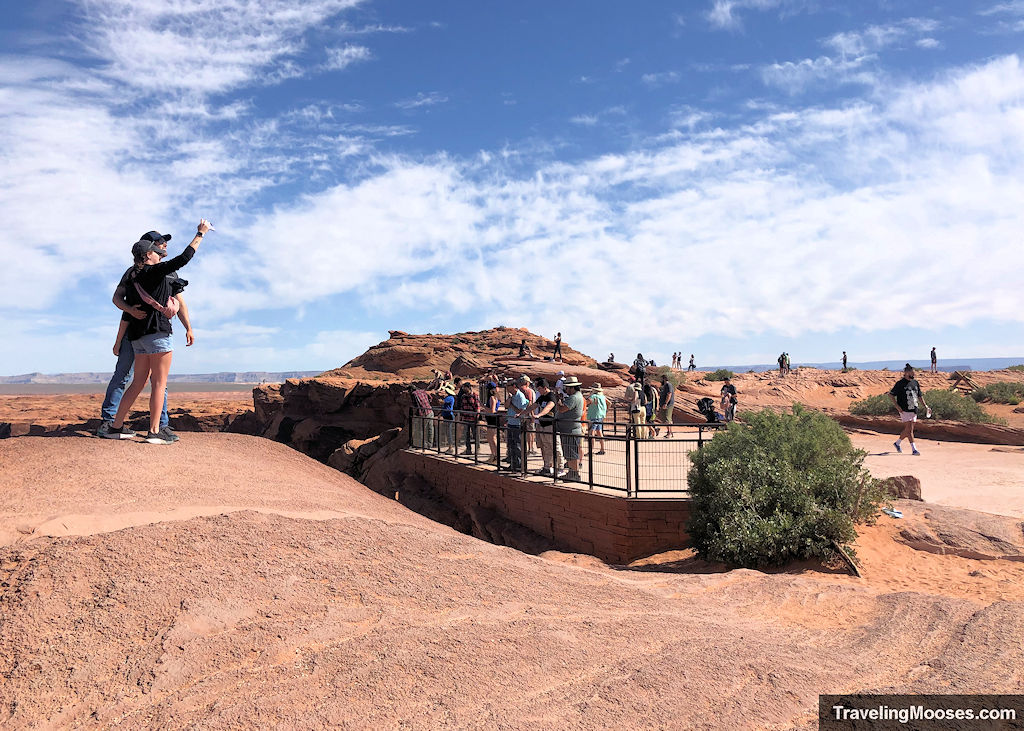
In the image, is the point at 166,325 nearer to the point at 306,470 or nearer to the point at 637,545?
the point at 306,470

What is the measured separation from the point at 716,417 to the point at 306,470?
14288 millimetres

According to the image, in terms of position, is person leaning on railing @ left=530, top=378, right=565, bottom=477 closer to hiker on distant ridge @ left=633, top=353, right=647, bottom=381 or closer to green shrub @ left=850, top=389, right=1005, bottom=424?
hiker on distant ridge @ left=633, top=353, right=647, bottom=381

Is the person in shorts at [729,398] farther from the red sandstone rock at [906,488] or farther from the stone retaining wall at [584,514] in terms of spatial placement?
the red sandstone rock at [906,488]

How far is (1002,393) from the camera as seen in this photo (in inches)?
1164

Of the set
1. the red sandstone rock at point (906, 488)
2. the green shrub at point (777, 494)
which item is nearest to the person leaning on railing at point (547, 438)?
the green shrub at point (777, 494)

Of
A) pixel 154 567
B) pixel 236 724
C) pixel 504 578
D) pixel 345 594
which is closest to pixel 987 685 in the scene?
pixel 504 578

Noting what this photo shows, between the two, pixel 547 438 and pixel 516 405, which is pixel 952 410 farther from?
pixel 516 405

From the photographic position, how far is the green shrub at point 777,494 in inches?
305

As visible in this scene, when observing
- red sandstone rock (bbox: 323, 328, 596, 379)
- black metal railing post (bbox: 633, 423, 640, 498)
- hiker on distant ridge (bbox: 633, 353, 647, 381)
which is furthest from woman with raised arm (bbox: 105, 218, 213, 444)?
red sandstone rock (bbox: 323, 328, 596, 379)

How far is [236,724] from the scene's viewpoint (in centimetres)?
290

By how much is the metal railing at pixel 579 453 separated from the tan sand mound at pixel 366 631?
452cm

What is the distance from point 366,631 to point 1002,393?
34491mm

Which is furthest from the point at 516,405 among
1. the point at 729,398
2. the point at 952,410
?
the point at 952,410

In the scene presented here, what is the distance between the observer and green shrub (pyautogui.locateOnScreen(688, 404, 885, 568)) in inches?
305
